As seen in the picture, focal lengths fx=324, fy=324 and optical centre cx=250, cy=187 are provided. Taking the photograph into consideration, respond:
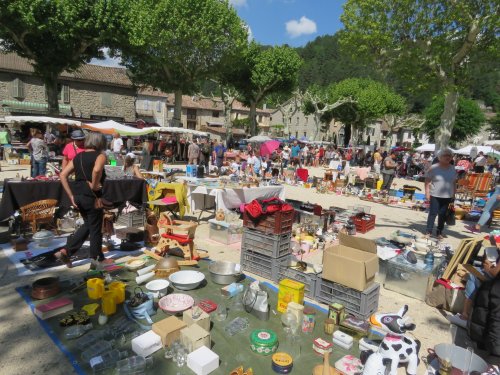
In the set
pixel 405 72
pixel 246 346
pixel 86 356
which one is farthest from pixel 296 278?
pixel 405 72

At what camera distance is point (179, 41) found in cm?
2323

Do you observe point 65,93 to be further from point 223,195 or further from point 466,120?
point 466,120

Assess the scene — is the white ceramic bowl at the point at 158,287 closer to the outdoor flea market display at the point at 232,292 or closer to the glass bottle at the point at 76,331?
the outdoor flea market display at the point at 232,292

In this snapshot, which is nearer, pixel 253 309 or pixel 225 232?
pixel 253 309

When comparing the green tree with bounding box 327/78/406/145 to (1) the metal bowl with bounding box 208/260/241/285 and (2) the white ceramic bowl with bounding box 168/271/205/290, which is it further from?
(2) the white ceramic bowl with bounding box 168/271/205/290

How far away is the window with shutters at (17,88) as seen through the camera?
2859 cm

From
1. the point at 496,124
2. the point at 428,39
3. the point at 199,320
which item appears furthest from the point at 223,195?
the point at 496,124

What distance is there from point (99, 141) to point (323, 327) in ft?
12.3

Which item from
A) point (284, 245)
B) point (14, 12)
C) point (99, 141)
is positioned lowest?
point (284, 245)

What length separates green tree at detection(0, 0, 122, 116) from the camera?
730 inches

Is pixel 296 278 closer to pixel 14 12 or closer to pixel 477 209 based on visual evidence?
pixel 477 209

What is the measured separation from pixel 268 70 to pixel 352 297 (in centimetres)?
2980

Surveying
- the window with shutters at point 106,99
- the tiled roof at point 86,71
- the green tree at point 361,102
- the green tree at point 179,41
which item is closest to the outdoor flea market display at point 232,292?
the green tree at point 179,41

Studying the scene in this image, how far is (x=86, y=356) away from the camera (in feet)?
9.87
